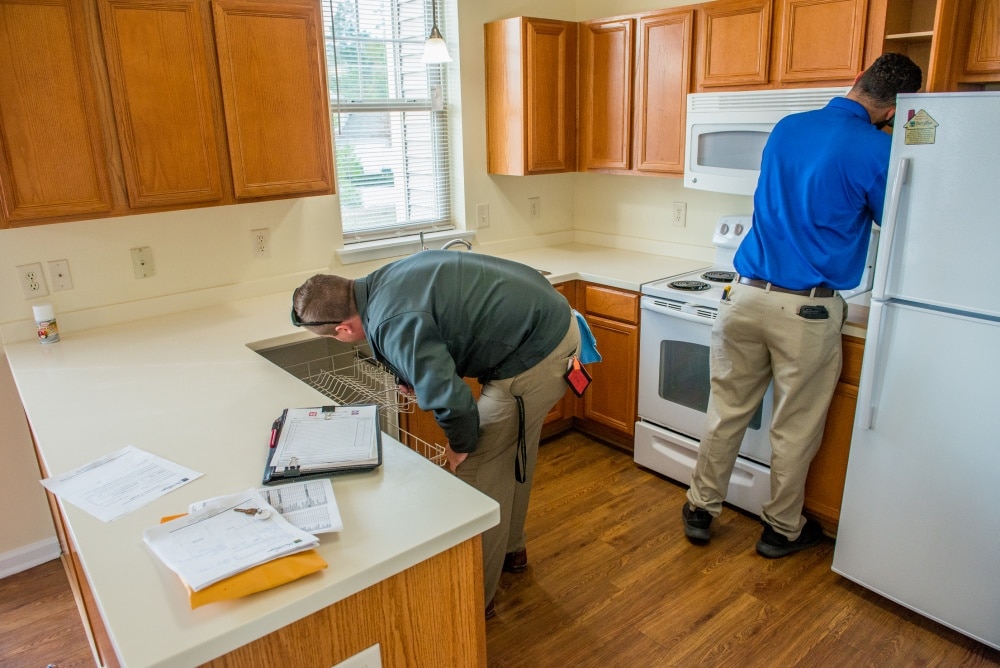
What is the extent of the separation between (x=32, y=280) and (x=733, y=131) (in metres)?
2.73

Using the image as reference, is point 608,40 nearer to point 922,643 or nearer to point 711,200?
point 711,200

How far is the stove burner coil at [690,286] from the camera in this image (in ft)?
9.84

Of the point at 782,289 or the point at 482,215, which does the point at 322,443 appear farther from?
the point at 482,215

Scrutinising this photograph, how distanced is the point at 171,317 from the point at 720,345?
7.01 ft

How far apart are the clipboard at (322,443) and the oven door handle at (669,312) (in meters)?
1.58

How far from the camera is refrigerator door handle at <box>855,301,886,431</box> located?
7.20ft

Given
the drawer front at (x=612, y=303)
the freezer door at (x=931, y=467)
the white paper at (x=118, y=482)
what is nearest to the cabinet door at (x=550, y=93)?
the drawer front at (x=612, y=303)

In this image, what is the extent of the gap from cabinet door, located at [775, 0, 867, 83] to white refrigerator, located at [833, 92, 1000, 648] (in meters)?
0.58

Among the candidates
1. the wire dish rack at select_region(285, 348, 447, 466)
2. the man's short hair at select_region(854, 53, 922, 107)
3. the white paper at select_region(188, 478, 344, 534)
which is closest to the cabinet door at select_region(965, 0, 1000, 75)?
the man's short hair at select_region(854, 53, 922, 107)

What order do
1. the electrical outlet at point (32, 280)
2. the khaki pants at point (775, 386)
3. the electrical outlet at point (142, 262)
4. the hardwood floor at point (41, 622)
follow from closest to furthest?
the hardwood floor at point (41, 622) → the khaki pants at point (775, 386) → the electrical outlet at point (32, 280) → the electrical outlet at point (142, 262)

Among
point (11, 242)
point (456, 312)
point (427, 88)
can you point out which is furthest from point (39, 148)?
point (427, 88)

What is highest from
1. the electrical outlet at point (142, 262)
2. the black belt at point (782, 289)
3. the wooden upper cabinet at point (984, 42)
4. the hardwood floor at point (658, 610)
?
the wooden upper cabinet at point (984, 42)

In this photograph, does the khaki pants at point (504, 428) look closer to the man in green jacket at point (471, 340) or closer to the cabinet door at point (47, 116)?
the man in green jacket at point (471, 340)

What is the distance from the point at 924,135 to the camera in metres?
2.00
